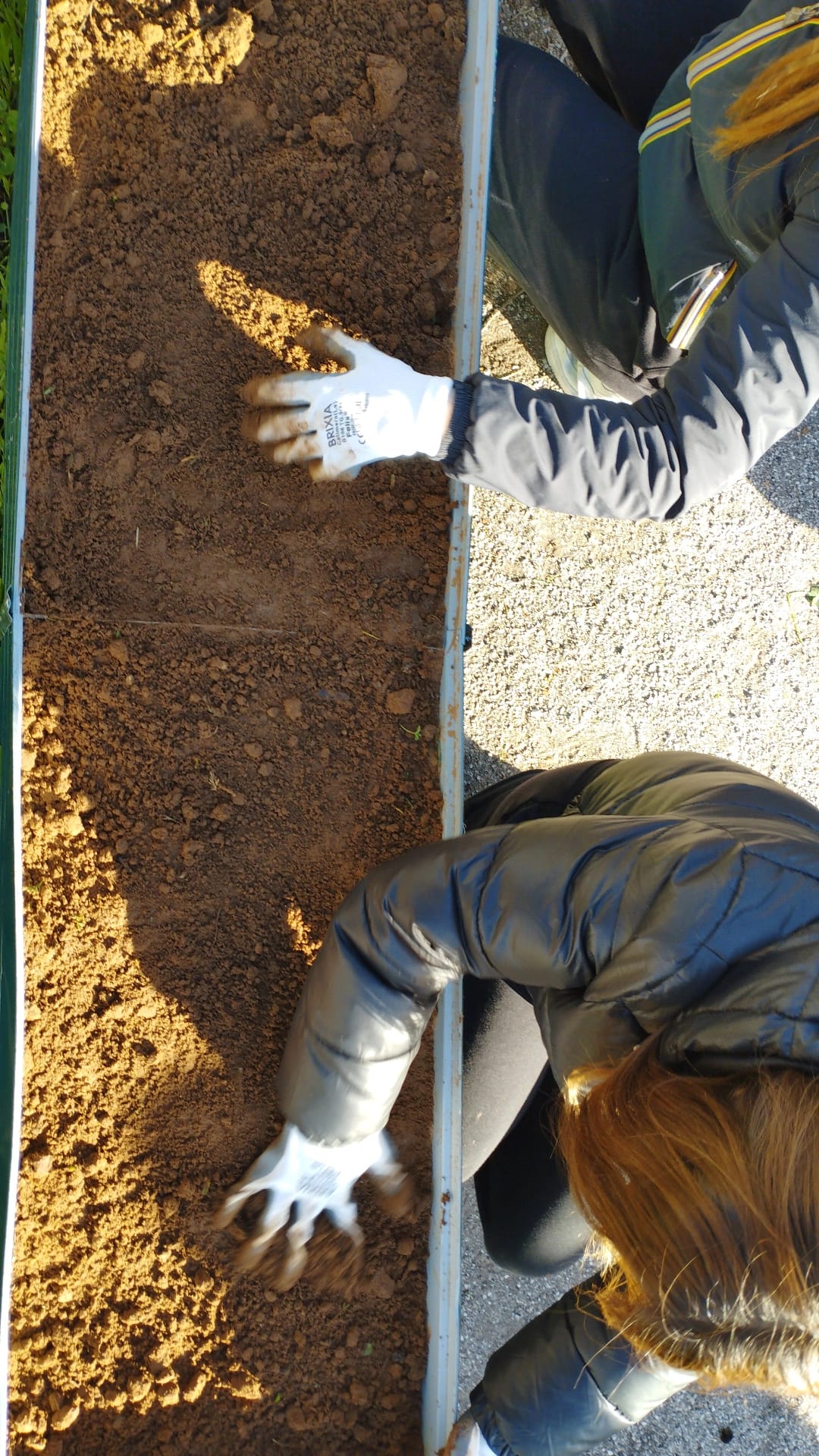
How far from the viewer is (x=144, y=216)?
151 cm

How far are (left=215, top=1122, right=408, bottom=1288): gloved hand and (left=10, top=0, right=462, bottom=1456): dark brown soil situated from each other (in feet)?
0.12

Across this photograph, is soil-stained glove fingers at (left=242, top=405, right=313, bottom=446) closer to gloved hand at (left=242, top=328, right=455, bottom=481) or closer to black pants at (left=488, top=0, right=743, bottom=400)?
gloved hand at (left=242, top=328, right=455, bottom=481)

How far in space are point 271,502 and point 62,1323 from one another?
1330 millimetres

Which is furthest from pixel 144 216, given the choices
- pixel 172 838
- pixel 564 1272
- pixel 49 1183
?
pixel 564 1272

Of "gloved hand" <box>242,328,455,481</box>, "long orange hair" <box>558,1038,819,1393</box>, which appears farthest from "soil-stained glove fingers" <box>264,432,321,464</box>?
"long orange hair" <box>558,1038,819,1393</box>

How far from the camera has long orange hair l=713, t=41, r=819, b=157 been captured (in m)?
1.16

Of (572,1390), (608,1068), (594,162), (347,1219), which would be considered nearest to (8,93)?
(594,162)

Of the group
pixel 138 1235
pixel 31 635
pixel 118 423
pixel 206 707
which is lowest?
pixel 138 1235

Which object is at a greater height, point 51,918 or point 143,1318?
point 51,918

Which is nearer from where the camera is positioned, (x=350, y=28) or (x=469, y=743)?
(x=350, y=28)

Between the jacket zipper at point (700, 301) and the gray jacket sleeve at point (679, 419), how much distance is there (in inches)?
6.0

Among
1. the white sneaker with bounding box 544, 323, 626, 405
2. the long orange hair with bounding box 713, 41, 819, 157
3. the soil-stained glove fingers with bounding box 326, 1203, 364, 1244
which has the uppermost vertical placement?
the long orange hair with bounding box 713, 41, 819, 157

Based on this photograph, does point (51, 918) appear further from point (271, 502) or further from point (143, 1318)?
point (271, 502)

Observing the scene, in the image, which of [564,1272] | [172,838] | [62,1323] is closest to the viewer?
[62,1323]
